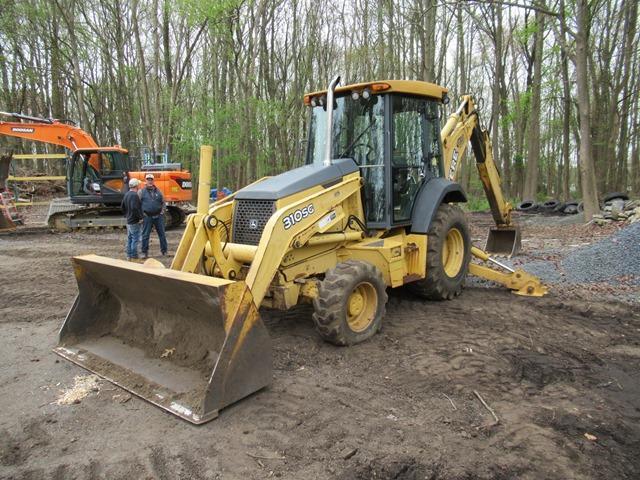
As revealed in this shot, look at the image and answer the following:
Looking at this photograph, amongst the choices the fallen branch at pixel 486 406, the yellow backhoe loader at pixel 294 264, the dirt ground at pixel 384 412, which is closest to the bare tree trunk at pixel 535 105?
the yellow backhoe loader at pixel 294 264

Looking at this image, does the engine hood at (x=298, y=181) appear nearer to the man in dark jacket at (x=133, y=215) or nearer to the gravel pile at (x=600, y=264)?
the gravel pile at (x=600, y=264)

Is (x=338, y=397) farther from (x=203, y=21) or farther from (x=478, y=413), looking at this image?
(x=203, y=21)

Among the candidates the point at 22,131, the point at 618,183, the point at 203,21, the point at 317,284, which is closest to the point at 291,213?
the point at 317,284

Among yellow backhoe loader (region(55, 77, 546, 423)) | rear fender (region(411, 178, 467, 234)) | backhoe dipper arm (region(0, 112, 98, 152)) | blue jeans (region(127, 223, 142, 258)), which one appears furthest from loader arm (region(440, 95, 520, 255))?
backhoe dipper arm (region(0, 112, 98, 152))

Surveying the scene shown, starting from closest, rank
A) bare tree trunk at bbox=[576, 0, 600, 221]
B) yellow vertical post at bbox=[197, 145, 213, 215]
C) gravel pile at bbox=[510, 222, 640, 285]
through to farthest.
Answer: yellow vertical post at bbox=[197, 145, 213, 215], gravel pile at bbox=[510, 222, 640, 285], bare tree trunk at bbox=[576, 0, 600, 221]

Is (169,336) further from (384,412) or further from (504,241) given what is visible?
(504,241)

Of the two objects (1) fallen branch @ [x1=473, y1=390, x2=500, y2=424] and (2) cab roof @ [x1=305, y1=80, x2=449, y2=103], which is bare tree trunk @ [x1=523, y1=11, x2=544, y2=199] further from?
(1) fallen branch @ [x1=473, y1=390, x2=500, y2=424]

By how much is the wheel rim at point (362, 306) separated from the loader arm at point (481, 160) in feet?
8.85

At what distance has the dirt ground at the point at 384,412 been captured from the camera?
9.91ft

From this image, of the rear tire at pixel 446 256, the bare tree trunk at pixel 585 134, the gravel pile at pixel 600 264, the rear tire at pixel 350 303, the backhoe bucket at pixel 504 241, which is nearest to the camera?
the rear tire at pixel 350 303

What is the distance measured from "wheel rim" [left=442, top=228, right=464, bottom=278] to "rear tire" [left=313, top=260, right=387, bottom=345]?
1888 mm

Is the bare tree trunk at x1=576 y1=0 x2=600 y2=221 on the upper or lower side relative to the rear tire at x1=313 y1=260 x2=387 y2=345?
upper

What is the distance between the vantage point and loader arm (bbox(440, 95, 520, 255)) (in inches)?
279

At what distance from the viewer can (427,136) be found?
20.7ft
